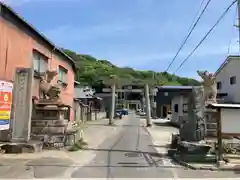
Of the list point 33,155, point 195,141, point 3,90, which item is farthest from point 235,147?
point 3,90

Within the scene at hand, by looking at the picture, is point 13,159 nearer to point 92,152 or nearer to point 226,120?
point 92,152

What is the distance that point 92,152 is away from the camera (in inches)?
633

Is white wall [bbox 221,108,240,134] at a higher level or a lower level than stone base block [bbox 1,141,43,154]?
higher

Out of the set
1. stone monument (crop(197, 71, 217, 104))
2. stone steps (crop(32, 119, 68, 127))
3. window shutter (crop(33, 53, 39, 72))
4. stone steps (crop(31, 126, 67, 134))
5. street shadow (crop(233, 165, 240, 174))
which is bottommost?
street shadow (crop(233, 165, 240, 174))

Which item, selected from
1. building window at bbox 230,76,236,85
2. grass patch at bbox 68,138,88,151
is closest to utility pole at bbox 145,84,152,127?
building window at bbox 230,76,236,85

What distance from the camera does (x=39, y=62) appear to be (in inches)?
809

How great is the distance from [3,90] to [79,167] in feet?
13.8

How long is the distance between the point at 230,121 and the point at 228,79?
24.0 metres

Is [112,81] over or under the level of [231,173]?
over

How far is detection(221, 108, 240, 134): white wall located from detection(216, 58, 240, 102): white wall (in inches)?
840

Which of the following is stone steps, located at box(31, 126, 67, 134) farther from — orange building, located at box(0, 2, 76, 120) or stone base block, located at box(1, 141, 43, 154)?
orange building, located at box(0, 2, 76, 120)

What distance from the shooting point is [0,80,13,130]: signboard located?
13391 millimetres

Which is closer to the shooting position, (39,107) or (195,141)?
(195,141)

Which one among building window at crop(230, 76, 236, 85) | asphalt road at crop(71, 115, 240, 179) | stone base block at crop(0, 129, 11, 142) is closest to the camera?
asphalt road at crop(71, 115, 240, 179)
